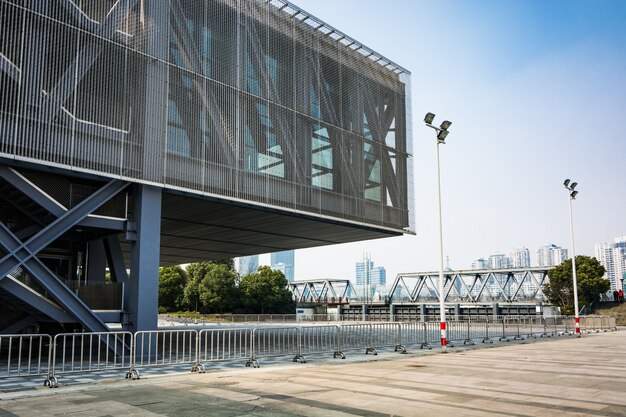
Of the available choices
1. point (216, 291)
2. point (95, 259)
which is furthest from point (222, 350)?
point (216, 291)

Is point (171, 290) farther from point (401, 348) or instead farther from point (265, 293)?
point (401, 348)

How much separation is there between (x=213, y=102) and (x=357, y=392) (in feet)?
51.9

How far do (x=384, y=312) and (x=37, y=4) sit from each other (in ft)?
314

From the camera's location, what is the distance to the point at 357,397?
36.1ft

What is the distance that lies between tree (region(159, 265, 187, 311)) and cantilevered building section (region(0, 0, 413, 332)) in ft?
185

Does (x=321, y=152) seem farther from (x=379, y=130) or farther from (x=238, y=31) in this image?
(x=238, y=31)

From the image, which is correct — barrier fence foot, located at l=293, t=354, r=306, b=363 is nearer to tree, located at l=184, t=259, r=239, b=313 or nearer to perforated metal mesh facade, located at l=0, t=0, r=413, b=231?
perforated metal mesh facade, located at l=0, t=0, r=413, b=231

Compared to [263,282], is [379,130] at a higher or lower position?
higher

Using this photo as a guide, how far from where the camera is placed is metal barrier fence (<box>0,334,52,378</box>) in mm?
13695

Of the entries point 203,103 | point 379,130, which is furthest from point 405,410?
point 379,130

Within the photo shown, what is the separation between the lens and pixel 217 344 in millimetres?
17266

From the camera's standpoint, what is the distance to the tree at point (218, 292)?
76062 millimetres

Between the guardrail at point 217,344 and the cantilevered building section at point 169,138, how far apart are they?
166cm

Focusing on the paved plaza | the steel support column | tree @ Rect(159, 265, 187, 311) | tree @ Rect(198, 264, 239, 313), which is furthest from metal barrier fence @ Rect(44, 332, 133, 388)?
tree @ Rect(159, 265, 187, 311)
